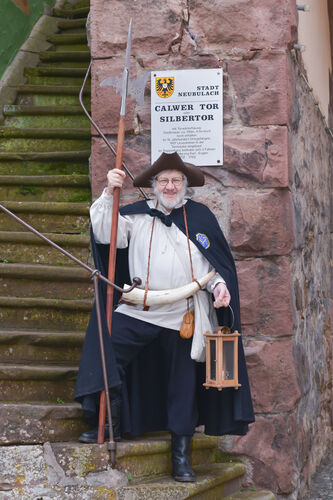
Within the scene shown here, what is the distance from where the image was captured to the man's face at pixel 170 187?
12.6 feet

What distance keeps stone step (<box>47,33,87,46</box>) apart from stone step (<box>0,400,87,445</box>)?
419 cm

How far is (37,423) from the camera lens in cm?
381

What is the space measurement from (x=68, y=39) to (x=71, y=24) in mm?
348

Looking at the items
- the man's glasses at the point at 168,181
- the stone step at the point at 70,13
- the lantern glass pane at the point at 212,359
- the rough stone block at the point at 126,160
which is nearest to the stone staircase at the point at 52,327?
the lantern glass pane at the point at 212,359

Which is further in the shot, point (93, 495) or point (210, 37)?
point (210, 37)

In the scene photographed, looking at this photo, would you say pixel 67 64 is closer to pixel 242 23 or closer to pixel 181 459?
pixel 242 23

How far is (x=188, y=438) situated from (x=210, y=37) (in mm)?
2054

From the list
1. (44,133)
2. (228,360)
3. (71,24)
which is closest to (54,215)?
(44,133)

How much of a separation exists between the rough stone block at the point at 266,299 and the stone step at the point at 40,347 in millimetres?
864

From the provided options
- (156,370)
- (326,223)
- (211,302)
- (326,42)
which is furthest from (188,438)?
(326,42)

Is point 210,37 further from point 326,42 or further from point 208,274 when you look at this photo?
point 326,42

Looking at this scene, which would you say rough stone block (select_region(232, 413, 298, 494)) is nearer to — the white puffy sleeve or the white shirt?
the white shirt

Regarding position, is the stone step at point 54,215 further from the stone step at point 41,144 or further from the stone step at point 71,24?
the stone step at point 71,24

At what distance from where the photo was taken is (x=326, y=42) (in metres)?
6.37
